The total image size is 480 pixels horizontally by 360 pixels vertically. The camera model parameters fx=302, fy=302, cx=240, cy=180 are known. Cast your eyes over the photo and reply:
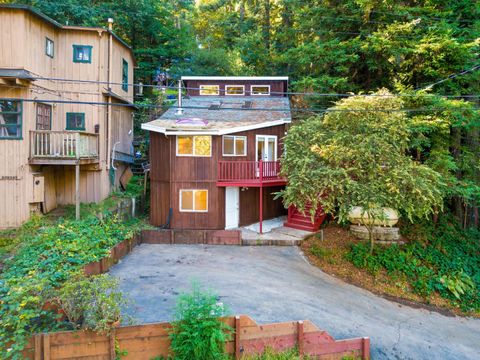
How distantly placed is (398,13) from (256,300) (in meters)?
14.8

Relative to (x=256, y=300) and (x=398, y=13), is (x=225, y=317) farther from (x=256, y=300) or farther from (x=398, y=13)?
(x=398, y=13)

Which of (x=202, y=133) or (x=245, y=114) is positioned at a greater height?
(x=245, y=114)

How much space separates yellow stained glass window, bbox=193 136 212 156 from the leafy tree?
4442mm

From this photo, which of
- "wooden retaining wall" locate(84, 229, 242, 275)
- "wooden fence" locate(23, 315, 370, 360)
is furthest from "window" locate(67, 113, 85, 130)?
"wooden fence" locate(23, 315, 370, 360)

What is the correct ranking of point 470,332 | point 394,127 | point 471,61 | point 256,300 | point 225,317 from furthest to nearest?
point 471,61, point 394,127, point 470,332, point 256,300, point 225,317

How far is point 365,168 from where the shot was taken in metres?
10.5

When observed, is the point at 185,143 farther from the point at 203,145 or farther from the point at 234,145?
the point at 234,145

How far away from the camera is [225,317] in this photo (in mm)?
6344

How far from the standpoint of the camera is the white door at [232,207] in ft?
49.5

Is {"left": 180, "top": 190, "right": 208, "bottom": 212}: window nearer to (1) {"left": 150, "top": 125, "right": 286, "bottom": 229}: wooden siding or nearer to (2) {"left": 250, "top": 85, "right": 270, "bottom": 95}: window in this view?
(1) {"left": 150, "top": 125, "right": 286, "bottom": 229}: wooden siding

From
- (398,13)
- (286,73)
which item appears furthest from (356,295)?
(286,73)

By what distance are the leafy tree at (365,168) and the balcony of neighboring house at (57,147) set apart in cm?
875

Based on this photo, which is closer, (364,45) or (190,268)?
(190,268)

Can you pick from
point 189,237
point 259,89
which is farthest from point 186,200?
point 259,89
